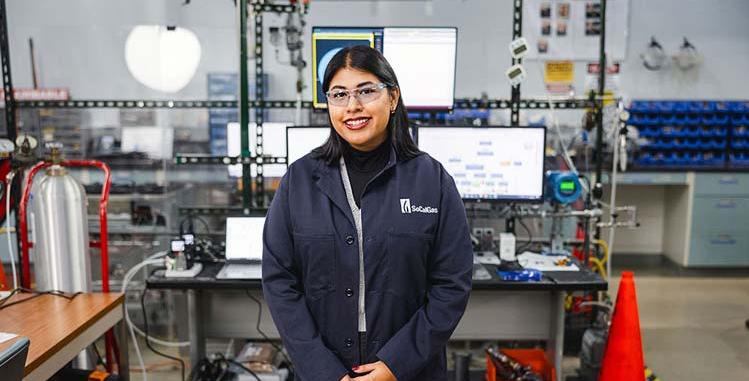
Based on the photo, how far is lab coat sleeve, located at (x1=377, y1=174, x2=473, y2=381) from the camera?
→ 1352 millimetres

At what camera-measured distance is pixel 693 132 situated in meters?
5.04

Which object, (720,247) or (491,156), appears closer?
(491,156)

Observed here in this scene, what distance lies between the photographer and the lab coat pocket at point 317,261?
1348 millimetres

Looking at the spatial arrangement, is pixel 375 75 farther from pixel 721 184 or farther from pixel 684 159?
pixel 684 159

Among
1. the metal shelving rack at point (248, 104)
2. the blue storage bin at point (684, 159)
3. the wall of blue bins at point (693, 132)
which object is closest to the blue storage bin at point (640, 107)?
the wall of blue bins at point (693, 132)

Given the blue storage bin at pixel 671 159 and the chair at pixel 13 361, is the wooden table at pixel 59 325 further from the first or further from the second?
the blue storage bin at pixel 671 159

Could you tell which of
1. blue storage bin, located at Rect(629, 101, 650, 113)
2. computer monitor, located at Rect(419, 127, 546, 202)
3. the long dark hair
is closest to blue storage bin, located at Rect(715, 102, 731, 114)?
blue storage bin, located at Rect(629, 101, 650, 113)

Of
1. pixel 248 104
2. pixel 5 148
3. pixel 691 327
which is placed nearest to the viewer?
pixel 5 148

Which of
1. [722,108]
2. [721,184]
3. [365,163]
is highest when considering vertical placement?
[722,108]

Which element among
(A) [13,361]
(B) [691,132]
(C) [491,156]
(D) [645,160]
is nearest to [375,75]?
(A) [13,361]

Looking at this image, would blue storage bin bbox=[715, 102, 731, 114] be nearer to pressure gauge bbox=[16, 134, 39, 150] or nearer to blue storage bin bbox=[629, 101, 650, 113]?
blue storage bin bbox=[629, 101, 650, 113]

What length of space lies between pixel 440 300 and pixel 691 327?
3.03m

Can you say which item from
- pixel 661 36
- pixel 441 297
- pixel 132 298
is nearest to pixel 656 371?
pixel 441 297

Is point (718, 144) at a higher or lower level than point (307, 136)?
lower
